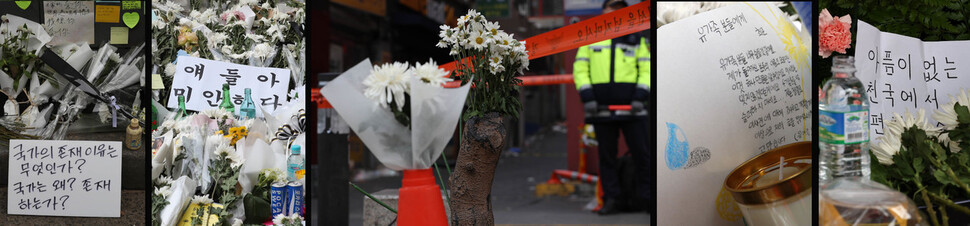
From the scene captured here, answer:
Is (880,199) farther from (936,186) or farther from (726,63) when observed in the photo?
(726,63)

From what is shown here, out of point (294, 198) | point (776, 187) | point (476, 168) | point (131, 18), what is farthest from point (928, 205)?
point (131, 18)

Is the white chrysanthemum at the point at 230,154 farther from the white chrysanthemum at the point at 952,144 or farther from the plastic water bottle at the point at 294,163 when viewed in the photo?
the white chrysanthemum at the point at 952,144

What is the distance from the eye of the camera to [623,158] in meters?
5.92

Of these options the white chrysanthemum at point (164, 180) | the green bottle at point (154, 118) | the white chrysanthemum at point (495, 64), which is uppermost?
the white chrysanthemum at point (495, 64)

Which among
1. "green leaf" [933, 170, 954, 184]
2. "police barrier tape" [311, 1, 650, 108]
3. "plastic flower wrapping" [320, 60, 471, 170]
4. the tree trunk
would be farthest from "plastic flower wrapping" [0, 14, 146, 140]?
"green leaf" [933, 170, 954, 184]

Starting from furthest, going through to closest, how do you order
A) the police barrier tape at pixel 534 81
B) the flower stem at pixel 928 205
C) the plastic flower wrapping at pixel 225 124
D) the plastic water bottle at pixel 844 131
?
the police barrier tape at pixel 534 81, the plastic flower wrapping at pixel 225 124, the flower stem at pixel 928 205, the plastic water bottle at pixel 844 131

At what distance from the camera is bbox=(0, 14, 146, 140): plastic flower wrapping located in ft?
8.95

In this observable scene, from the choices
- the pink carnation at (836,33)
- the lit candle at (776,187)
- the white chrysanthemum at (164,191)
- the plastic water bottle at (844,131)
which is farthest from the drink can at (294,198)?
the pink carnation at (836,33)

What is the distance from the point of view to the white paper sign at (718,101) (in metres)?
2.57

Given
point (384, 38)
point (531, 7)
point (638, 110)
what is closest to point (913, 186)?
point (638, 110)

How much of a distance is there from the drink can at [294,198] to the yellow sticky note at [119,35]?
2.41 ft

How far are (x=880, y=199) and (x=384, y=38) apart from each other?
30.6 ft

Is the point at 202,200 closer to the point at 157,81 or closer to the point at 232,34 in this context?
the point at 157,81

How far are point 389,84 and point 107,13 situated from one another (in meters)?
1.10
